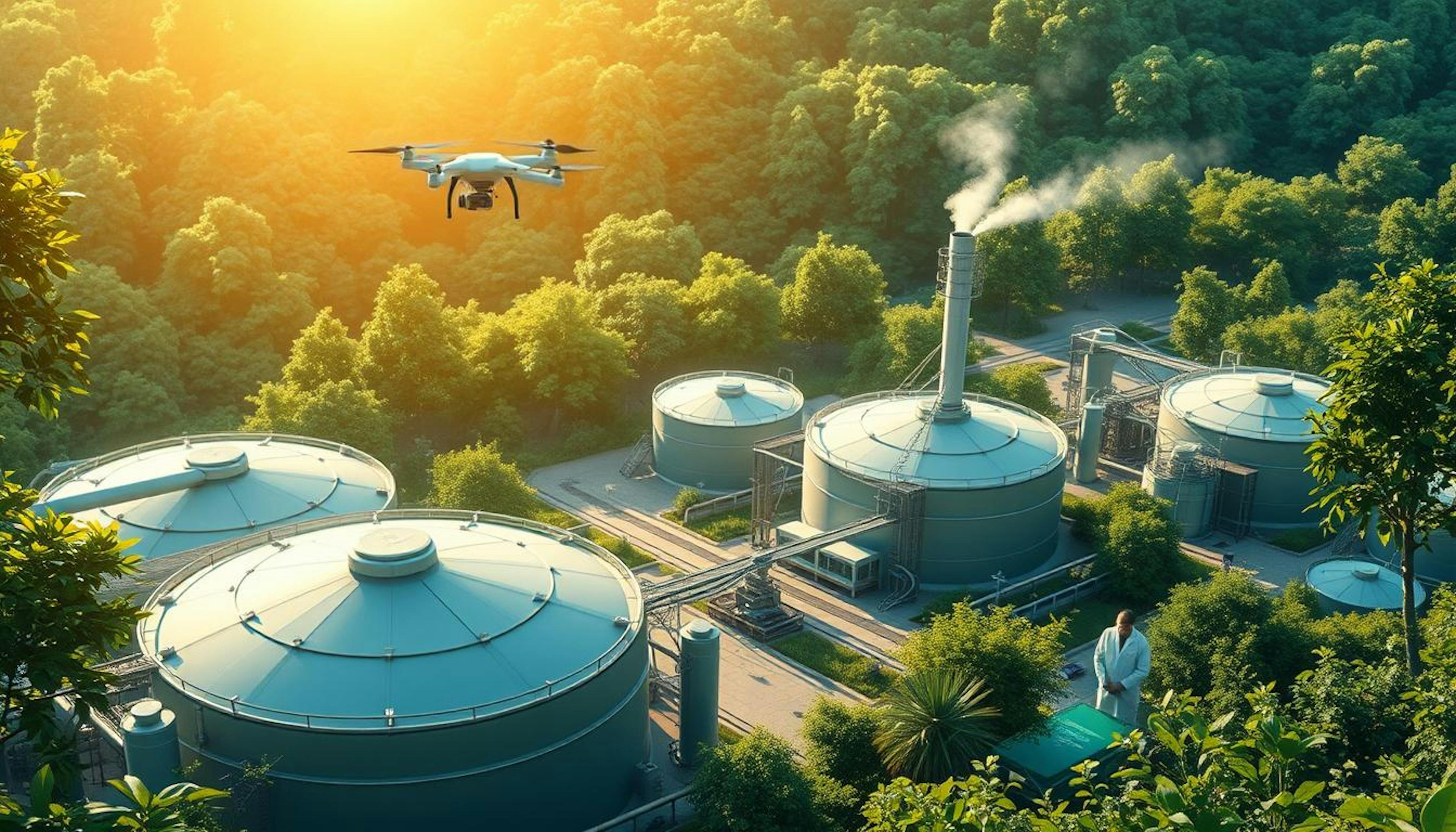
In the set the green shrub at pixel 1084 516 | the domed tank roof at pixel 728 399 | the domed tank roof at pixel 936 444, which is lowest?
the green shrub at pixel 1084 516

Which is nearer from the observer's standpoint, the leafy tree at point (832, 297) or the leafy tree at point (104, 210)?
the leafy tree at point (832, 297)

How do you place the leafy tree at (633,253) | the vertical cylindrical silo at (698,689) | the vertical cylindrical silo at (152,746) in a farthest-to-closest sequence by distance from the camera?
the leafy tree at (633,253), the vertical cylindrical silo at (698,689), the vertical cylindrical silo at (152,746)

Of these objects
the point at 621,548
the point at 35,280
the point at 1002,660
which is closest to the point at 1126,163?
the point at 621,548

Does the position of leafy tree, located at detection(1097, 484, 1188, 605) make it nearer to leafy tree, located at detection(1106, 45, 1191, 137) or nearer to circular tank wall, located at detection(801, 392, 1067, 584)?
circular tank wall, located at detection(801, 392, 1067, 584)

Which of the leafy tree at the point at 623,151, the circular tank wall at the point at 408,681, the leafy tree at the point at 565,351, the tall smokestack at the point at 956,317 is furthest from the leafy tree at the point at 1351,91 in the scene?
the circular tank wall at the point at 408,681

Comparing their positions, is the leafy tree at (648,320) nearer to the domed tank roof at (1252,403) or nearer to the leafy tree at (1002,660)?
the domed tank roof at (1252,403)
